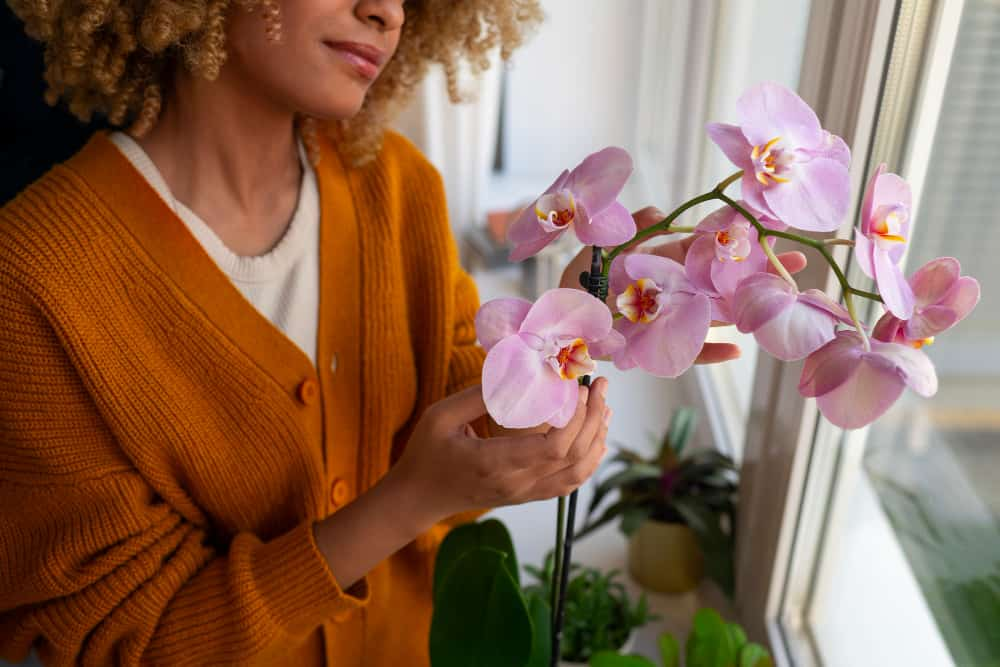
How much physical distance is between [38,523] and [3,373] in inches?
5.6

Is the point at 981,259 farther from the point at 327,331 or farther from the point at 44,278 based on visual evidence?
the point at 44,278

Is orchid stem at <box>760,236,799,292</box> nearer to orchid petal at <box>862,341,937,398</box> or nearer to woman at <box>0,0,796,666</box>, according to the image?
orchid petal at <box>862,341,937,398</box>

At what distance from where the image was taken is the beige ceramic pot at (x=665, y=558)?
1.17 meters

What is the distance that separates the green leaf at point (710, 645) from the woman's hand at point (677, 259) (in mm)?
406

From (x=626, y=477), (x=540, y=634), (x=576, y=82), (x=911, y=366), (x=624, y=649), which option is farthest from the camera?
(x=576, y=82)

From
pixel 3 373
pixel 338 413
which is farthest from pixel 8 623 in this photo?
pixel 338 413

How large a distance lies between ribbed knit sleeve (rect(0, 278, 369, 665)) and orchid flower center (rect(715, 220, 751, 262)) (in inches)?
18.7

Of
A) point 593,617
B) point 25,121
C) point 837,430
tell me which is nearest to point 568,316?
point 837,430

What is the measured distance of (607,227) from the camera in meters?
0.50

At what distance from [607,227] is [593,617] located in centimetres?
72

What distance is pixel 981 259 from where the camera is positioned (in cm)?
73

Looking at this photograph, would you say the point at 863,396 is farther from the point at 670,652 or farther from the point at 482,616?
the point at 670,652

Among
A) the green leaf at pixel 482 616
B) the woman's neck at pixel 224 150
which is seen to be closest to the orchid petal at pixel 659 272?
the green leaf at pixel 482 616

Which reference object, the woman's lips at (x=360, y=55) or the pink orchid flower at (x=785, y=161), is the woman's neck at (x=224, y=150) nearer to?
the woman's lips at (x=360, y=55)
